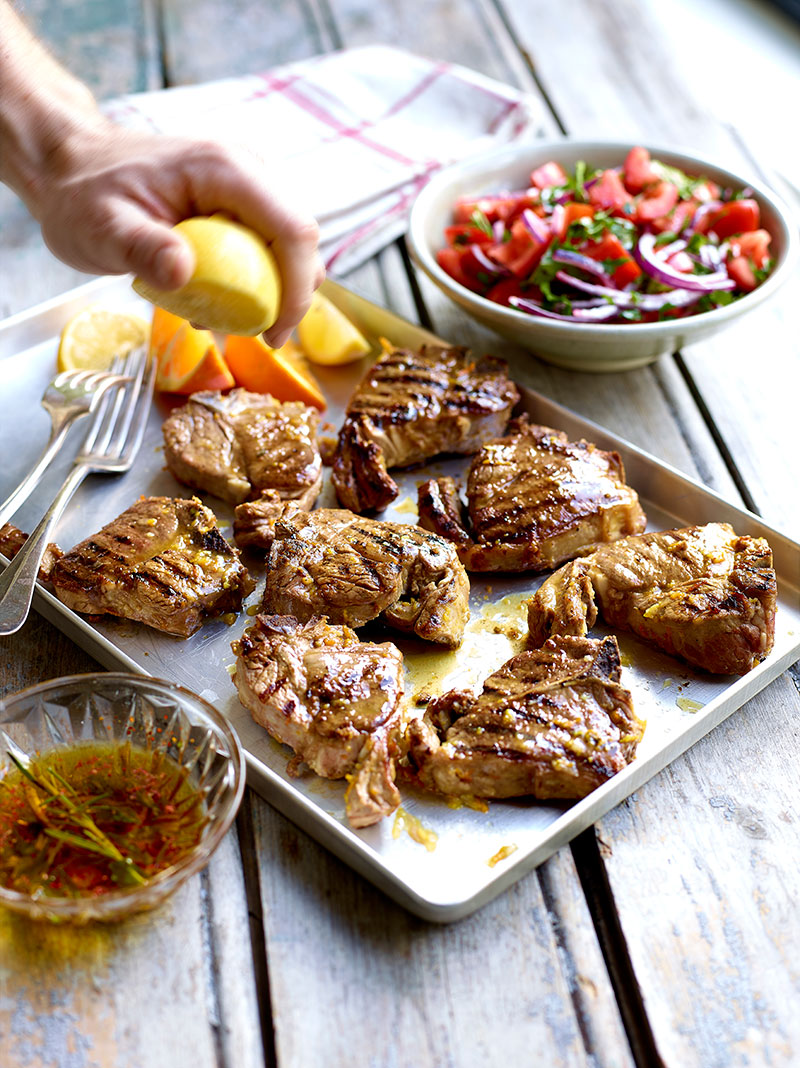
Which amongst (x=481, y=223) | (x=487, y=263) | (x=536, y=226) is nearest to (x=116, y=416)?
(x=487, y=263)

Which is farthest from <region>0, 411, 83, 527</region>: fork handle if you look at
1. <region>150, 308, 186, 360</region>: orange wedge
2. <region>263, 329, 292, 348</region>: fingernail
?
<region>263, 329, 292, 348</region>: fingernail

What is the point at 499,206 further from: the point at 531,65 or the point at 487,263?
the point at 531,65

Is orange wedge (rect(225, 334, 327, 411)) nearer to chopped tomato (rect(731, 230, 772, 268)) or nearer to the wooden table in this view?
the wooden table

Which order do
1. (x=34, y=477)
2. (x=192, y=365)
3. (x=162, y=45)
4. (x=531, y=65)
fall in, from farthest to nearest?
(x=162, y=45)
(x=531, y=65)
(x=192, y=365)
(x=34, y=477)

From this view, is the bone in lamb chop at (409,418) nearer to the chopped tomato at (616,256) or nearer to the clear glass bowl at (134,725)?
the chopped tomato at (616,256)

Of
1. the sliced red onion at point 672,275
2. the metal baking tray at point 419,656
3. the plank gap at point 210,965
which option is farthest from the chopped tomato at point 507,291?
the plank gap at point 210,965

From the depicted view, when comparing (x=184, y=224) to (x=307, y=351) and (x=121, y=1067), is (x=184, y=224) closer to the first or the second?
(x=307, y=351)
